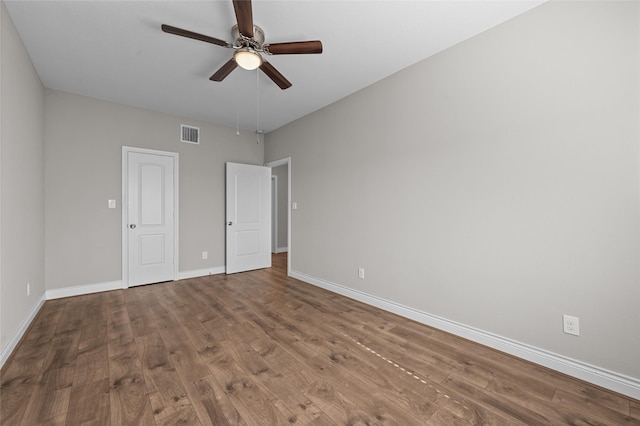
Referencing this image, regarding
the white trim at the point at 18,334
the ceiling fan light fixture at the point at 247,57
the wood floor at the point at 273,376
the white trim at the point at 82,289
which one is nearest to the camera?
the wood floor at the point at 273,376

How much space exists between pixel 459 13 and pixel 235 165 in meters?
3.95

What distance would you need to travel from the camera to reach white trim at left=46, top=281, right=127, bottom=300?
3.49 meters

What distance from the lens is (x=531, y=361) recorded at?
2.08m

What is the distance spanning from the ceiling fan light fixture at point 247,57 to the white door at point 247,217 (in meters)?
2.83

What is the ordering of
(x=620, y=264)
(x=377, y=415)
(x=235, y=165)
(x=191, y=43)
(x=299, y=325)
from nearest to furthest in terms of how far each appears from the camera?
(x=377, y=415) < (x=620, y=264) < (x=191, y=43) < (x=299, y=325) < (x=235, y=165)

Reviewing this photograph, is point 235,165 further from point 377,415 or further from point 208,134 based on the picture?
point 377,415

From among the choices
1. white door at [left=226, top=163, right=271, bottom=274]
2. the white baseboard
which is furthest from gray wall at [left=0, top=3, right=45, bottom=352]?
the white baseboard

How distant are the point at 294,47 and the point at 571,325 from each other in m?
2.96

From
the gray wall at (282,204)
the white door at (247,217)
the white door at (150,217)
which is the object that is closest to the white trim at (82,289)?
the white door at (150,217)

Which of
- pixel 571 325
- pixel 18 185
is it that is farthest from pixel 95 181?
pixel 571 325

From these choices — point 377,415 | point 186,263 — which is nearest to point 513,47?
point 377,415

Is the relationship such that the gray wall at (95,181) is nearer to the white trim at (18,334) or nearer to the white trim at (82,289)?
the white trim at (82,289)

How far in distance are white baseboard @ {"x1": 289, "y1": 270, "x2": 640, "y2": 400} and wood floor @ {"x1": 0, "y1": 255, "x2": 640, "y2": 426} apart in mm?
68

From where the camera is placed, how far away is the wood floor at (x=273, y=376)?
1541mm
